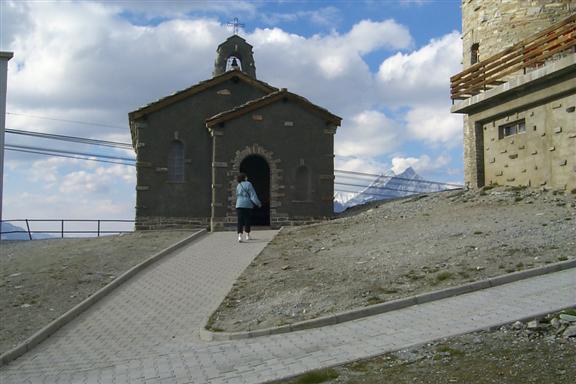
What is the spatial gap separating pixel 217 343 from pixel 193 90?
60.1ft

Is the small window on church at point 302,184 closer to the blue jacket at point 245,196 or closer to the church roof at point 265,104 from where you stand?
the church roof at point 265,104

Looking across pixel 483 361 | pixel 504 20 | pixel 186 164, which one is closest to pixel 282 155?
pixel 186 164

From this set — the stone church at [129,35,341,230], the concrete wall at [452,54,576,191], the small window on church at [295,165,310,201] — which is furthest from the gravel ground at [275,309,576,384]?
the small window on church at [295,165,310,201]

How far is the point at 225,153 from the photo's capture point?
80.7 ft

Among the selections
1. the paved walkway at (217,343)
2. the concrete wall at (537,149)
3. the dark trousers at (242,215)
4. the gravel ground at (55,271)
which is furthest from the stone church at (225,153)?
the paved walkway at (217,343)

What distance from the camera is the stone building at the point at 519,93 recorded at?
59.0ft

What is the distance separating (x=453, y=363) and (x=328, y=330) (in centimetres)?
260

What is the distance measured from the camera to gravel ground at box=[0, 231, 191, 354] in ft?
40.8

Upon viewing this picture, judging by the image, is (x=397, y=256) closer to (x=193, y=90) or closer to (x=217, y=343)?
(x=217, y=343)

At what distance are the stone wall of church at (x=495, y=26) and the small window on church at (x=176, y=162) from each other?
1140cm

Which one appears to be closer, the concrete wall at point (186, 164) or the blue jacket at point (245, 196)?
the blue jacket at point (245, 196)

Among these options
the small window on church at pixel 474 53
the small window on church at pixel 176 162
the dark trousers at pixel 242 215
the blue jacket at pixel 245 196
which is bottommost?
the dark trousers at pixel 242 215

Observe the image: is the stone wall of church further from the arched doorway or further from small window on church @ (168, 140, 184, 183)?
small window on church @ (168, 140, 184, 183)

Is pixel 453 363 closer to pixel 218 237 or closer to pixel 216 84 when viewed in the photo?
pixel 218 237
